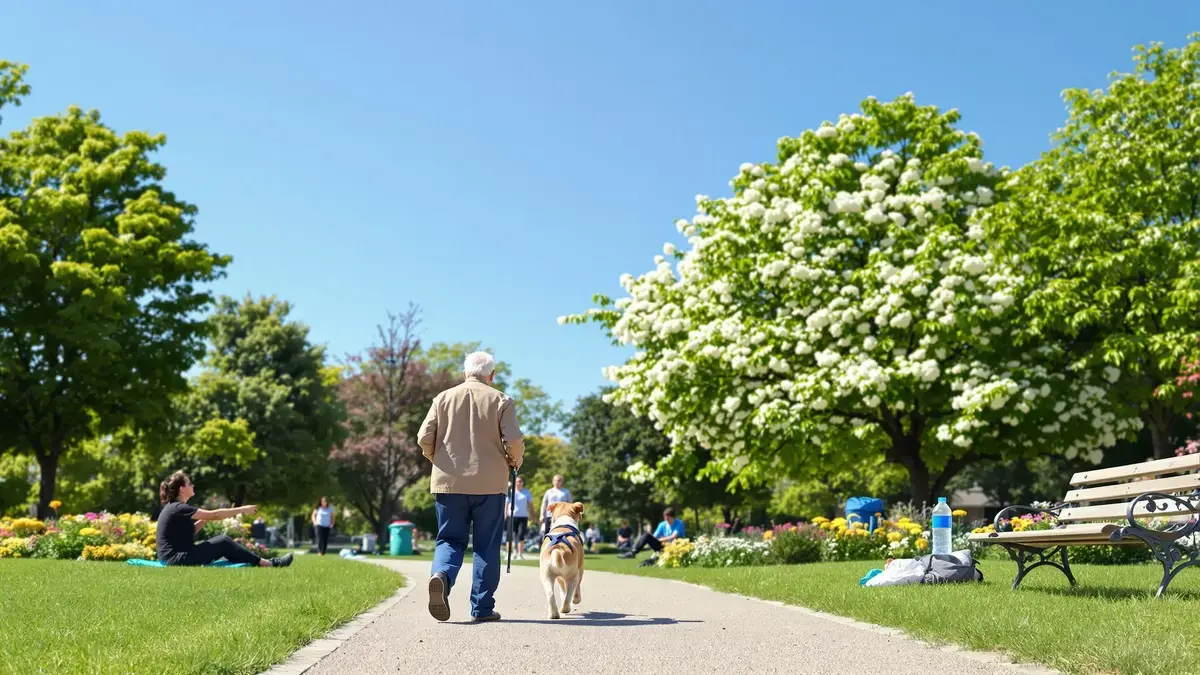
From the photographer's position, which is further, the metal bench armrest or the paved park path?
the metal bench armrest

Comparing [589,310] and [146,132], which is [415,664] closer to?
[589,310]

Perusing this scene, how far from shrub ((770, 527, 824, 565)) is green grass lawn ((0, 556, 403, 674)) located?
7523 millimetres

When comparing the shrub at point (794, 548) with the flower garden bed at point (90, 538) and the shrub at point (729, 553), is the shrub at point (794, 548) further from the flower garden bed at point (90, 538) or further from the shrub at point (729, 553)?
the flower garden bed at point (90, 538)

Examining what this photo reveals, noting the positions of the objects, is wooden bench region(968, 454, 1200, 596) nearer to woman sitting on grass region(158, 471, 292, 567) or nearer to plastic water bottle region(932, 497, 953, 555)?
plastic water bottle region(932, 497, 953, 555)

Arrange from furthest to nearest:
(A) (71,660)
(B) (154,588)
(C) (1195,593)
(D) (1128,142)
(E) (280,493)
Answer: (E) (280,493), (D) (1128,142), (B) (154,588), (C) (1195,593), (A) (71,660)

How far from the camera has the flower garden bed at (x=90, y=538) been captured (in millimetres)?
16781

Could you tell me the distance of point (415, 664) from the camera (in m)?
5.91

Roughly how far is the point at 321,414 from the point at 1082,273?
35.6m

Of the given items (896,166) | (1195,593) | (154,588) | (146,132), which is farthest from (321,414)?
(1195,593)

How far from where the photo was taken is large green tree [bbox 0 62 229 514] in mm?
27609

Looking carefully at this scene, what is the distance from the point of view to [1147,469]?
29.9 ft

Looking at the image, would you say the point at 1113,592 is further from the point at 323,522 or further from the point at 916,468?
the point at 323,522

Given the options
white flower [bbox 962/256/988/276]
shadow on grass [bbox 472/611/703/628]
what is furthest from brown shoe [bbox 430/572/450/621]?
white flower [bbox 962/256/988/276]

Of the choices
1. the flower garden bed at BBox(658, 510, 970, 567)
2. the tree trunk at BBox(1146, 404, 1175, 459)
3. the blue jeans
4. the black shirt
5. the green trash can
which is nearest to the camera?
the blue jeans
